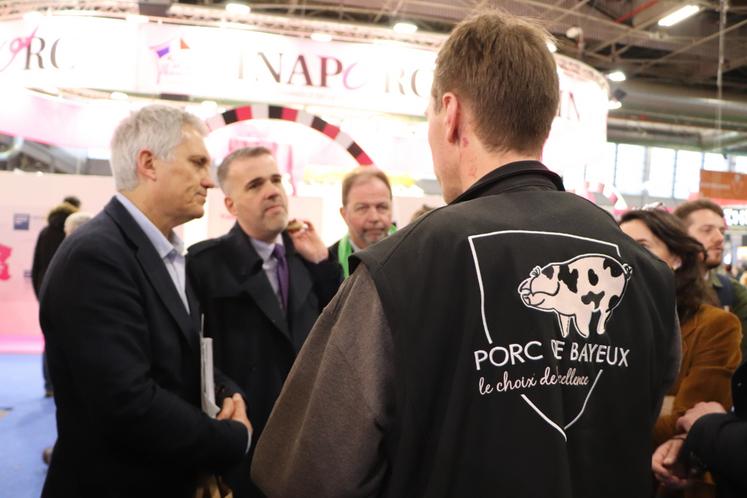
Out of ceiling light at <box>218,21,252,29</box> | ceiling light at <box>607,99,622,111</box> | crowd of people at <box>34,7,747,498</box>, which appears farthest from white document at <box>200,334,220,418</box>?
ceiling light at <box>607,99,622,111</box>

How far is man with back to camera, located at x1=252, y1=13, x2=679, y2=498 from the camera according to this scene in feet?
2.89

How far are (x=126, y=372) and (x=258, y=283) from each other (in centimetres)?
78

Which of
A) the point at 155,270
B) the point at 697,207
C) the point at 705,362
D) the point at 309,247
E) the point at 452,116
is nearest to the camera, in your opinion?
the point at 452,116

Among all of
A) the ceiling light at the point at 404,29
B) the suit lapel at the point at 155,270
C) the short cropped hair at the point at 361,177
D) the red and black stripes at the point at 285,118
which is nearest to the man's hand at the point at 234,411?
the suit lapel at the point at 155,270

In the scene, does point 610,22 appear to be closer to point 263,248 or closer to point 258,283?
point 263,248

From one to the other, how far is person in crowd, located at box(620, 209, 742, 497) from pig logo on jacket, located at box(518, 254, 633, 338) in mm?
947

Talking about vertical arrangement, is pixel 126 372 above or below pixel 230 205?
below

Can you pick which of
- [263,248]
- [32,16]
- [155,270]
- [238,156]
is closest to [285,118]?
[32,16]

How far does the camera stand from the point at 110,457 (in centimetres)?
146

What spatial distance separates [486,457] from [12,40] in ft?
22.2

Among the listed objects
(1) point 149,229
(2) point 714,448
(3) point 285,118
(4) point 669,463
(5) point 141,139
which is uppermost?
(3) point 285,118

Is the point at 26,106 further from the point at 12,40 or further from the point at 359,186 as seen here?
the point at 359,186

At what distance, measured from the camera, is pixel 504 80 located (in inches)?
38.7

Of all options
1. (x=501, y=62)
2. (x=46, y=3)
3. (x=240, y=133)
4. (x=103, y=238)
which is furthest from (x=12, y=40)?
(x=501, y=62)
